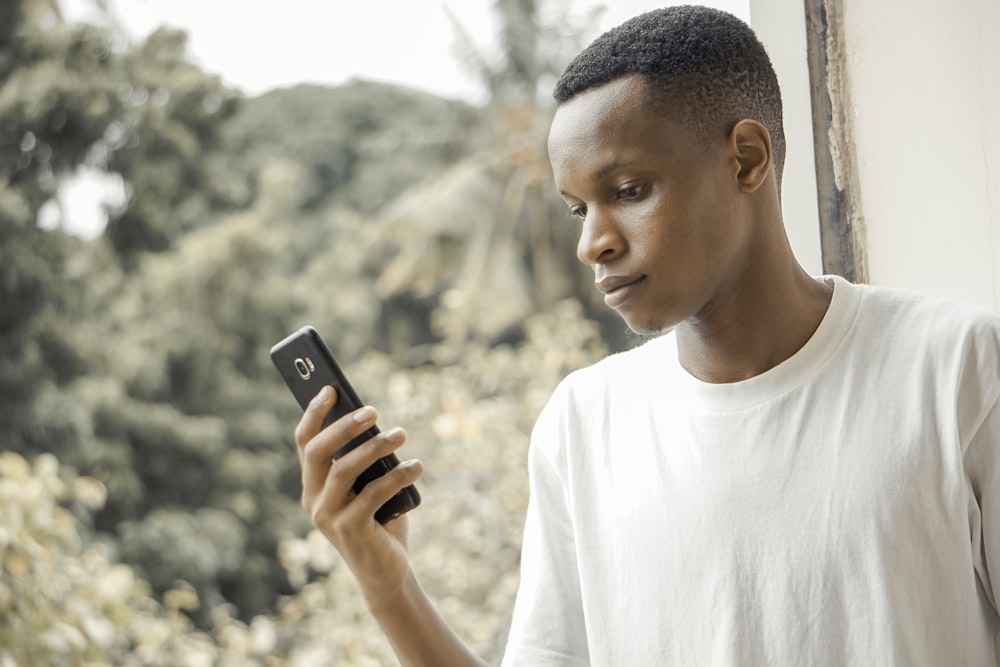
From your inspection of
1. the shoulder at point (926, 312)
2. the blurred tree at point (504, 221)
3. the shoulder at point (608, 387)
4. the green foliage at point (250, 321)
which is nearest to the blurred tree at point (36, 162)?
the green foliage at point (250, 321)

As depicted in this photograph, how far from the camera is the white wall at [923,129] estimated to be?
894 millimetres

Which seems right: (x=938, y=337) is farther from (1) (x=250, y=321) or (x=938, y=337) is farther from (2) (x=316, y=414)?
(1) (x=250, y=321)

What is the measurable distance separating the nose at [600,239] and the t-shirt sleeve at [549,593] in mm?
218

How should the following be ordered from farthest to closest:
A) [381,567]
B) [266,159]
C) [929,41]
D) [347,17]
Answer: [266,159] < [347,17] < [929,41] < [381,567]

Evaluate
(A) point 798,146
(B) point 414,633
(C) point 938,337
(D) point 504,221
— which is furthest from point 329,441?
(D) point 504,221

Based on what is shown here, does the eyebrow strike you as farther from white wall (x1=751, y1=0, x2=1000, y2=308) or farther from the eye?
white wall (x1=751, y1=0, x2=1000, y2=308)

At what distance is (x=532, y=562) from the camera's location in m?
0.86

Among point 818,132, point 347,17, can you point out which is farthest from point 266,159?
point 818,132

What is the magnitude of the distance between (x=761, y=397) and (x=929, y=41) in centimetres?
42

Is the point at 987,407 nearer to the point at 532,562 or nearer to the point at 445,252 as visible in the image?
the point at 532,562

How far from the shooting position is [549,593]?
0.84m

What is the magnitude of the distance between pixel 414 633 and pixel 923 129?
661mm

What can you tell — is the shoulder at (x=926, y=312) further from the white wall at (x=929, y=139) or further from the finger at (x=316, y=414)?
the finger at (x=316, y=414)

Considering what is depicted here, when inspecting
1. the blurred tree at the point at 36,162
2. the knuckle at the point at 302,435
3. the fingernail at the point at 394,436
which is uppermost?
the blurred tree at the point at 36,162
